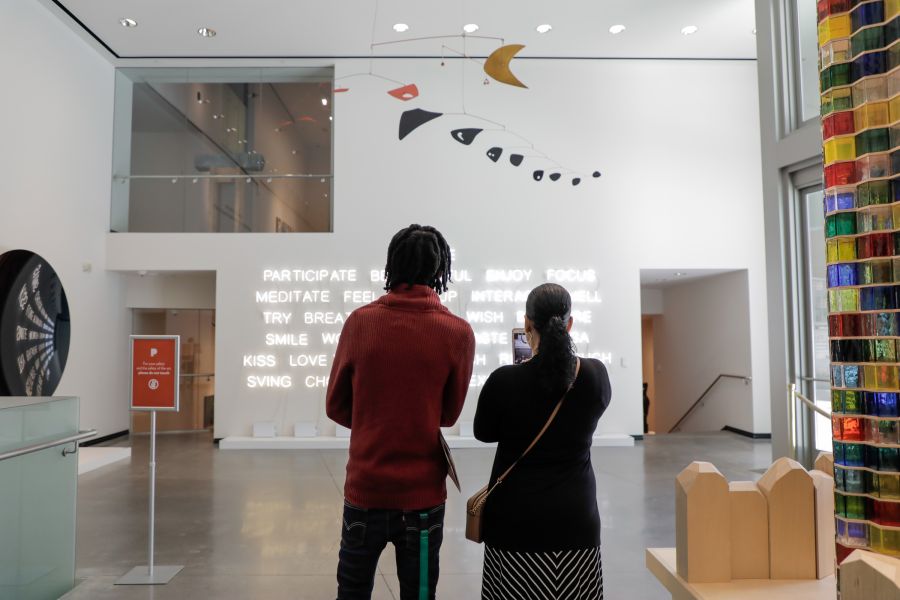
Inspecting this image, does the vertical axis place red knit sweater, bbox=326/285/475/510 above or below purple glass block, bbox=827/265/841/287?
below

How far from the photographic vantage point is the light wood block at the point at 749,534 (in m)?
1.56

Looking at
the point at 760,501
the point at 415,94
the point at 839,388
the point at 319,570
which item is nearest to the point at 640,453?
the point at 319,570

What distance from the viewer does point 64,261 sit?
7.89m

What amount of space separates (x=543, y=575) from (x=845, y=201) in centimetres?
117

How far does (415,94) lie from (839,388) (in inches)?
344

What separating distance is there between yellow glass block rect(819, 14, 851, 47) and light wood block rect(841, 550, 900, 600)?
859 millimetres

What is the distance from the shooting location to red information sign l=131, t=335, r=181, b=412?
11.8ft

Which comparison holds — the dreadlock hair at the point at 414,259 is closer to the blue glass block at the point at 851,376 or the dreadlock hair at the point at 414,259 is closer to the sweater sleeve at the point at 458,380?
the sweater sleeve at the point at 458,380

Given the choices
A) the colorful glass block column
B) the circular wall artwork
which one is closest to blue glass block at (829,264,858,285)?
the colorful glass block column

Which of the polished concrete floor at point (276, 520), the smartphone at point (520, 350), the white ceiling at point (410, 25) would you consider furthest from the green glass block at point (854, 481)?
the white ceiling at point (410, 25)

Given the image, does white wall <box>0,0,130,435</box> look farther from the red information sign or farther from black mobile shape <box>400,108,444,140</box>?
the red information sign

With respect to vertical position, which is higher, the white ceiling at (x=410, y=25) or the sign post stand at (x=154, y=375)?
the white ceiling at (x=410, y=25)

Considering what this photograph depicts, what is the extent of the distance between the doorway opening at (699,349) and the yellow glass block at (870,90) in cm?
A: 837

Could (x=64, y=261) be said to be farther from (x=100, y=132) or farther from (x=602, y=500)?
(x=602, y=500)
